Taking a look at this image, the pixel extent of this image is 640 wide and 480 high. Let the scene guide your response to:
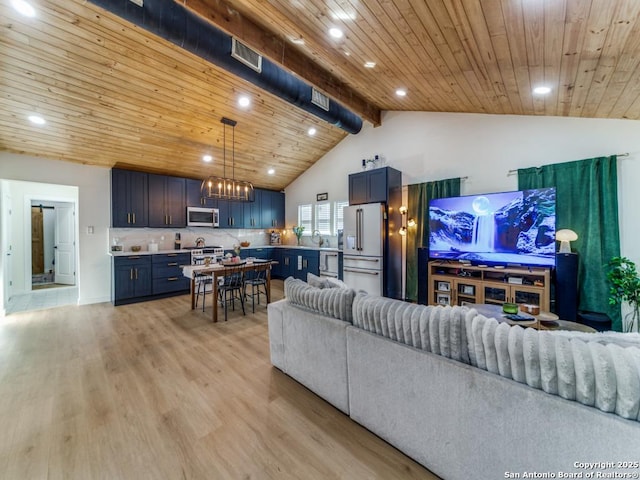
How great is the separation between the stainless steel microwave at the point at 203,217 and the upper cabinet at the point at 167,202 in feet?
0.41

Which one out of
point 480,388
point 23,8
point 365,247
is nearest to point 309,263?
point 365,247

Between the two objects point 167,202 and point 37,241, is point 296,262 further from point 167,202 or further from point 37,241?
point 37,241

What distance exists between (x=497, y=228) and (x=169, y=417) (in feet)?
15.0

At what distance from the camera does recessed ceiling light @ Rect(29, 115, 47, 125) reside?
12.3ft

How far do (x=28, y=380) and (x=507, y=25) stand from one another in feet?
16.4

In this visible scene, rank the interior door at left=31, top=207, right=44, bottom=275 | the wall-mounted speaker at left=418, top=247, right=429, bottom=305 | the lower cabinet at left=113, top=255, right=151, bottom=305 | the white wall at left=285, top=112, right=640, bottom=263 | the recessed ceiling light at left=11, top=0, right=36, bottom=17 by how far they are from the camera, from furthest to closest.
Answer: the interior door at left=31, top=207, right=44, bottom=275, the lower cabinet at left=113, top=255, right=151, bottom=305, the wall-mounted speaker at left=418, top=247, right=429, bottom=305, the white wall at left=285, top=112, right=640, bottom=263, the recessed ceiling light at left=11, top=0, right=36, bottom=17

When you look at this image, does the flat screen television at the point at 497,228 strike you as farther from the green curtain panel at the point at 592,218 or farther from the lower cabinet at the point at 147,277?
the lower cabinet at the point at 147,277

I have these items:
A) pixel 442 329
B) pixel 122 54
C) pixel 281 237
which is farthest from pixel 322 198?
pixel 442 329

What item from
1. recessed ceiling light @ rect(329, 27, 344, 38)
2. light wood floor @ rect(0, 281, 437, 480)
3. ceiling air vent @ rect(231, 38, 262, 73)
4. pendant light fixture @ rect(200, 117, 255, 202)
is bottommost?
light wood floor @ rect(0, 281, 437, 480)

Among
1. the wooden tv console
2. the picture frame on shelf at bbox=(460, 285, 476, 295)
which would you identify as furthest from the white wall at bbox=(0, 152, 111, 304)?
the picture frame on shelf at bbox=(460, 285, 476, 295)

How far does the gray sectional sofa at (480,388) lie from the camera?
3.43 ft

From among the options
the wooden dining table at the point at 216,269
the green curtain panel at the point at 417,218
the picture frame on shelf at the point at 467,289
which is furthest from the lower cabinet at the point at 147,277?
the picture frame on shelf at the point at 467,289

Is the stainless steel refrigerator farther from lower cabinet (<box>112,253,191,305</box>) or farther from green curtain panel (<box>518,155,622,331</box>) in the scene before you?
lower cabinet (<box>112,253,191,305</box>)

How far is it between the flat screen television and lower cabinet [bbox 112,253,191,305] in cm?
516
